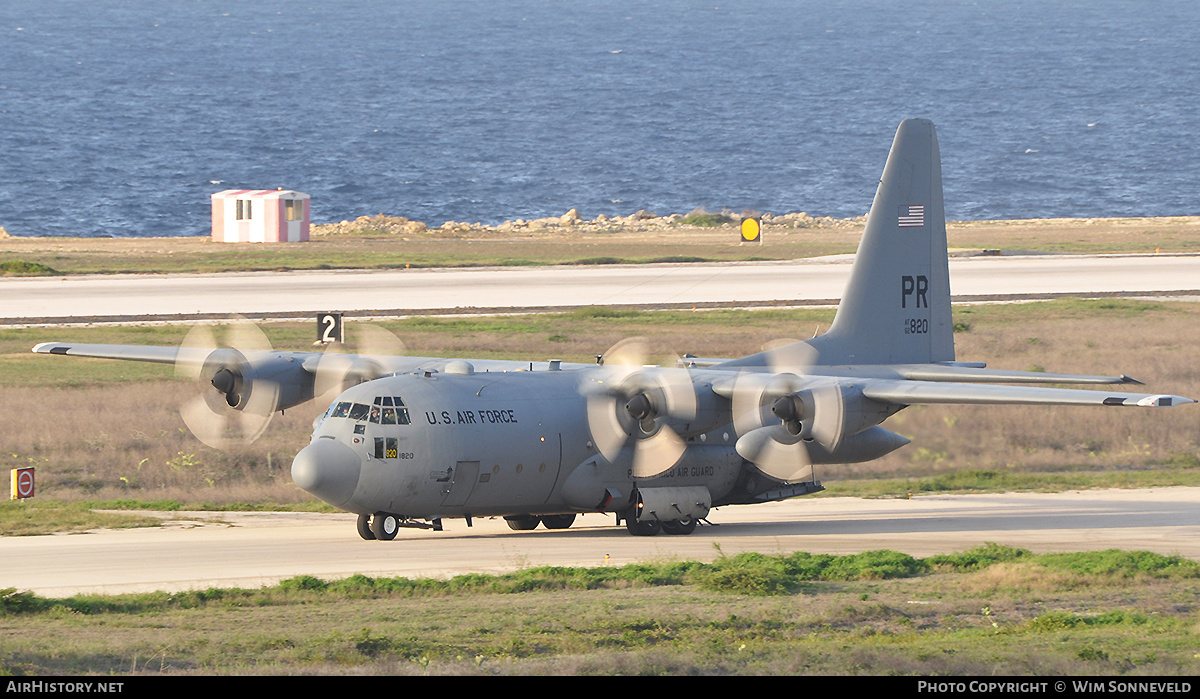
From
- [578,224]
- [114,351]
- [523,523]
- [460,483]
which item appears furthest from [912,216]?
[578,224]

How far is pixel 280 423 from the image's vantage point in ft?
146

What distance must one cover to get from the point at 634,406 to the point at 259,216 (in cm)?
7794

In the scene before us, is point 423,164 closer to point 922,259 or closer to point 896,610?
point 922,259

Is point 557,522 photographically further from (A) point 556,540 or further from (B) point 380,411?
(B) point 380,411

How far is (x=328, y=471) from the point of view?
2547 cm

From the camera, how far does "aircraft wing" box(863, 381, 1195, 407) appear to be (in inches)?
1016

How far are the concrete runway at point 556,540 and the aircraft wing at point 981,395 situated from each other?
3.10 m

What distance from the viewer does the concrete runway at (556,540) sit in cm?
2488

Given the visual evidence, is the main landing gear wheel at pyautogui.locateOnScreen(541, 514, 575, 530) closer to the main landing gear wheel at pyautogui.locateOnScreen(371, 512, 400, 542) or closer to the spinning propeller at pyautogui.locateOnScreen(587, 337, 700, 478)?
the spinning propeller at pyautogui.locateOnScreen(587, 337, 700, 478)

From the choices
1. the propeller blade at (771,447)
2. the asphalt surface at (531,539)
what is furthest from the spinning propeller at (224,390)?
the propeller blade at (771,447)

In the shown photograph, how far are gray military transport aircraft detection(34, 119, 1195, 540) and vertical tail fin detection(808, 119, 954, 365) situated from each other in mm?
43

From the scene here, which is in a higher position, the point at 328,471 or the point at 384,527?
the point at 328,471

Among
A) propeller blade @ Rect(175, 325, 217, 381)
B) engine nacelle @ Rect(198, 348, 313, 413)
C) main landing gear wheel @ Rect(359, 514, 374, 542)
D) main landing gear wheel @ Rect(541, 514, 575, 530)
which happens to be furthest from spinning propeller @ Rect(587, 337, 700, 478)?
propeller blade @ Rect(175, 325, 217, 381)

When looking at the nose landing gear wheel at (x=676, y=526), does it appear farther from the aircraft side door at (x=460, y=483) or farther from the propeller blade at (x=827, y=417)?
the aircraft side door at (x=460, y=483)
